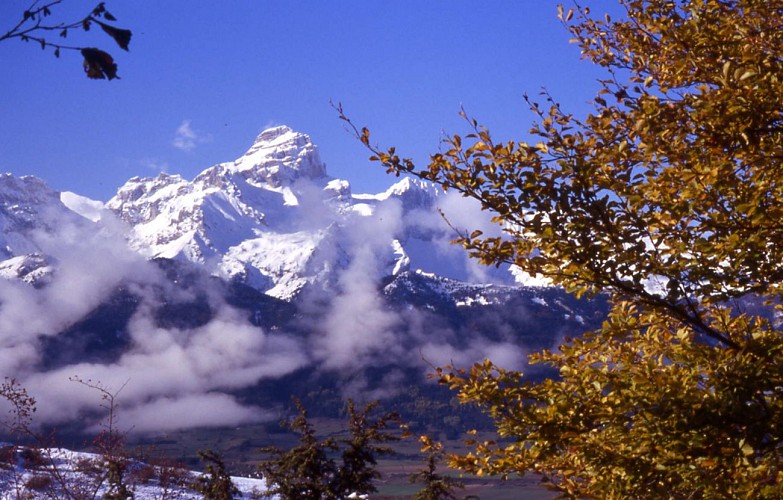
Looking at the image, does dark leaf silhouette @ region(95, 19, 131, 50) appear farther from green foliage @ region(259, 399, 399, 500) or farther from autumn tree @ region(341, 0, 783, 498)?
green foliage @ region(259, 399, 399, 500)

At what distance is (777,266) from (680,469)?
2.00m

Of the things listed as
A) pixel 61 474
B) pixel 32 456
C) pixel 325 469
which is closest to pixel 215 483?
pixel 325 469

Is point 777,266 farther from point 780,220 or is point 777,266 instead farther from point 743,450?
point 743,450

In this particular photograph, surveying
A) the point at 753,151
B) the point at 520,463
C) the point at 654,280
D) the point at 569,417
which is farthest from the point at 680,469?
the point at 753,151

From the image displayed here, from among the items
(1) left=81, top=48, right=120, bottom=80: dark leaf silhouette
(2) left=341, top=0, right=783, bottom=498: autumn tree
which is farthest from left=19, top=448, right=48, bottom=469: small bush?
(1) left=81, top=48, right=120, bottom=80: dark leaf silhouette

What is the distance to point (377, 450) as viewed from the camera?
24391 millimetres

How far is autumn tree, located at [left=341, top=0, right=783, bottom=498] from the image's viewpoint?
17.0ft

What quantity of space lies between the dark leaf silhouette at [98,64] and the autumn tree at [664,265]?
2970 millimetres

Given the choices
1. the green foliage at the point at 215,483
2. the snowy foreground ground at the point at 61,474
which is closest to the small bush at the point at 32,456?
the snowy foreground ground at the point at 61,474

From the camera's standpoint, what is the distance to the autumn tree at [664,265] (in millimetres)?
5168

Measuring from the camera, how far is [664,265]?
17.8ft

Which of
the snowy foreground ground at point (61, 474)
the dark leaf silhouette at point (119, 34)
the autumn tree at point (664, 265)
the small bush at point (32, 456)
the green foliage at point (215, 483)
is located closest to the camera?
the dark leaf silhouette at point (119, 34)

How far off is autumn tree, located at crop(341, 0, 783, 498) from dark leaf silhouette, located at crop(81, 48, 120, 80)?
2.97m

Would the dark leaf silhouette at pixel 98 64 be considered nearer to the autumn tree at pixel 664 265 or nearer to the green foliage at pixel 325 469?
the autumn tree at pixel 664 265
